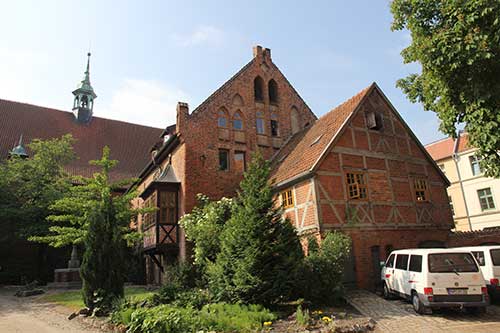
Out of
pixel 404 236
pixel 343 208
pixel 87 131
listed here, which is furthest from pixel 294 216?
pixel 87 131

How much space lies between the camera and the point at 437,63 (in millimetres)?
10438

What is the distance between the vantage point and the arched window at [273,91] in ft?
75.2

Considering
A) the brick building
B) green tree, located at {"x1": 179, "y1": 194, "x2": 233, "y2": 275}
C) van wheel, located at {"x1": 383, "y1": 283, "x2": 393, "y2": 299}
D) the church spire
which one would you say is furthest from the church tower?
van wheel, located at {"x1": 383, "y1": 283, "x2": 393, "y2": 299}

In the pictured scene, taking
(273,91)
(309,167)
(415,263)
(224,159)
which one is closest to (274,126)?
(273,91)

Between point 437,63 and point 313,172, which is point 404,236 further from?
point 437,63

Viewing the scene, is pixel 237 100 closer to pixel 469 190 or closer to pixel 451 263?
pixel 451 263

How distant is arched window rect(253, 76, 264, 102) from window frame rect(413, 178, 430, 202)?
10275 mm

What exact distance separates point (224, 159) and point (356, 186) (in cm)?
788

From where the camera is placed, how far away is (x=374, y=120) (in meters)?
16.7

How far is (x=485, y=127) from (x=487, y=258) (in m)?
4.38

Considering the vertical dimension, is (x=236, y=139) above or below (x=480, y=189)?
above

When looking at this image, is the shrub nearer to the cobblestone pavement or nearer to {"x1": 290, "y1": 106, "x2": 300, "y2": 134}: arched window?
the cobblestone pavement

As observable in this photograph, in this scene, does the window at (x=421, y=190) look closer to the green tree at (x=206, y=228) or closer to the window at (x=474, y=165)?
the green tree at (x=206, y=228)

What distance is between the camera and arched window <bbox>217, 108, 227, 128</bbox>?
2025 centimetres
